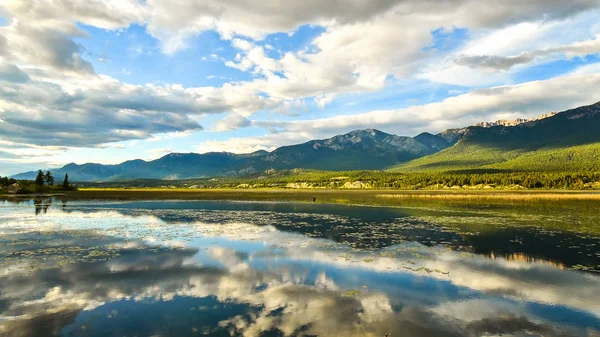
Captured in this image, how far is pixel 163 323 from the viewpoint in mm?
14734

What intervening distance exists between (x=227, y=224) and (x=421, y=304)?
3727 cm

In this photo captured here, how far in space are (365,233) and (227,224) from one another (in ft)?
70.2

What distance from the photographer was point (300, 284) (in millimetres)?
20797

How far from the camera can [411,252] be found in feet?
99.6

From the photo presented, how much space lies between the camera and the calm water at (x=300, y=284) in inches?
577

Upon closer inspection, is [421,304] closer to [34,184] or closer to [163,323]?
[163,323]

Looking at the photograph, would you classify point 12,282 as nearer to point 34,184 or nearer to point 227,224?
point 227,224

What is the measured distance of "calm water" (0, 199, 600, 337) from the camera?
1466 cm

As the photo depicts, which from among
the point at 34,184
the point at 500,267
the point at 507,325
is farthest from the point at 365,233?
the point at 34,184

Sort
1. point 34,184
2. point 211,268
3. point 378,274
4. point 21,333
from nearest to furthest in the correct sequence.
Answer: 1. point 21,333
2. point 378,274
3. point 211,268
4. point 34,184

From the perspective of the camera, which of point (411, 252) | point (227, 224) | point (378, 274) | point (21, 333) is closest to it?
point (21, 333)

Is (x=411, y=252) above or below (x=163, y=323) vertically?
below

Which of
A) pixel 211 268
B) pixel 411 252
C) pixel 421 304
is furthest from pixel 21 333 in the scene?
pixel 411 252

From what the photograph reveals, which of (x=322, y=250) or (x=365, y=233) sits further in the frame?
(x=365, y=233)
